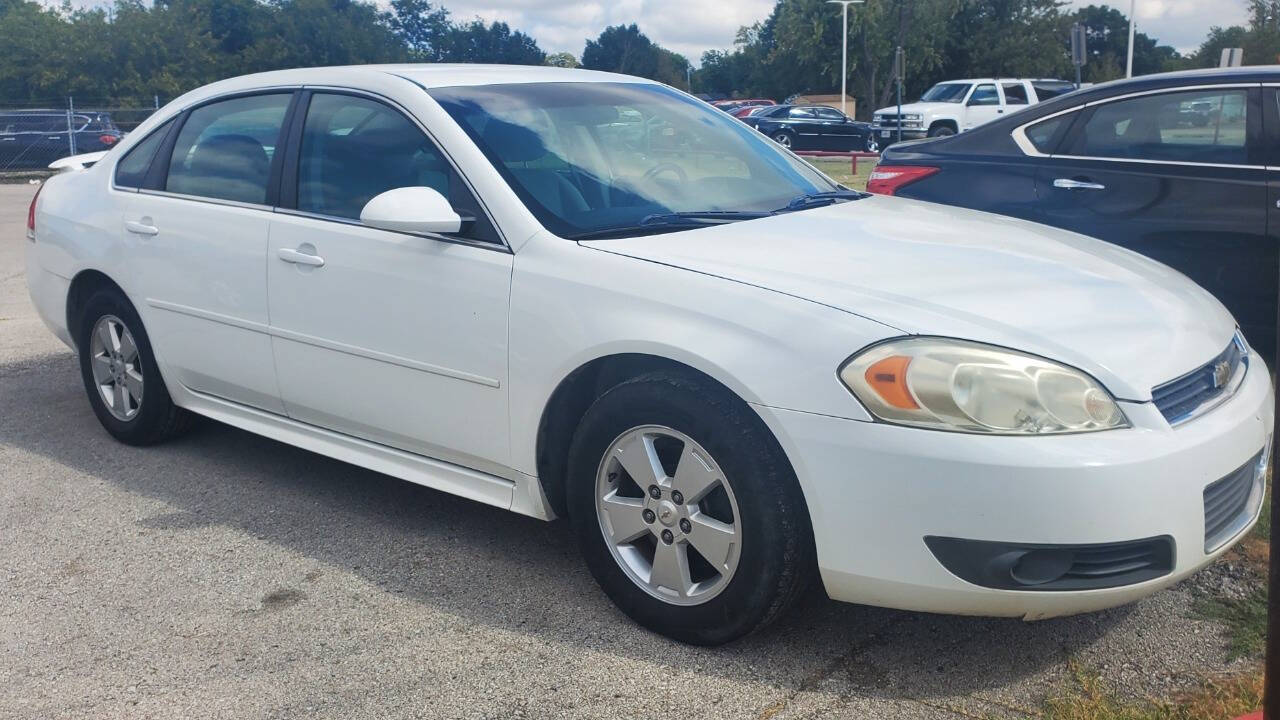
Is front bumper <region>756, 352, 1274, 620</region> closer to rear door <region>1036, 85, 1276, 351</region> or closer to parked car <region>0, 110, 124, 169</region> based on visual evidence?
rear door <region>1036, 85, 1276, 351</region>

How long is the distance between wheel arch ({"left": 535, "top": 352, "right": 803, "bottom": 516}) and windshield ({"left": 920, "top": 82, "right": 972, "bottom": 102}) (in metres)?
31.0

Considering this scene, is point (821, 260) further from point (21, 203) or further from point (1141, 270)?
point (21, 203)

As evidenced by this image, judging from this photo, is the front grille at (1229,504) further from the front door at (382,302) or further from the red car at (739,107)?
the red car at (739,107)

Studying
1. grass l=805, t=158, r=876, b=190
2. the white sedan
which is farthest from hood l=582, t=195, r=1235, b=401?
grass l=805, t=158, r=876, b=190

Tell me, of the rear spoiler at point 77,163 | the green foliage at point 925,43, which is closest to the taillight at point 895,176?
the rear spoiler at point 77,163

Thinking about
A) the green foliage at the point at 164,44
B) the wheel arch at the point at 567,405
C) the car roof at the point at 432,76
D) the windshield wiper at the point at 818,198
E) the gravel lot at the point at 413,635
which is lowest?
the gravel lot at the point at 413,635

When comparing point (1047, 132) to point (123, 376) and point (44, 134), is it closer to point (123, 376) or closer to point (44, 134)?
point (123, 376)

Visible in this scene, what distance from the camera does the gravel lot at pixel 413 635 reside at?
9.86 feet

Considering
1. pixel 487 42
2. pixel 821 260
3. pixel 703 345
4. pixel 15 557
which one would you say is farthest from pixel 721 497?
pixel 487 42

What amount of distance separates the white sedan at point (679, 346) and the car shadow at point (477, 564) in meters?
0.18

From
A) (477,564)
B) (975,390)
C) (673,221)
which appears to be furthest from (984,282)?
(477,564)

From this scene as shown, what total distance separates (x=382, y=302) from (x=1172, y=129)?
371cm

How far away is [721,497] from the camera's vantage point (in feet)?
10.3

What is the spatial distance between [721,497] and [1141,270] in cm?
153
